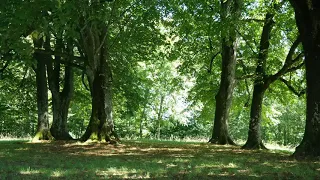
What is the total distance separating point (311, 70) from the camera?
10.9 m

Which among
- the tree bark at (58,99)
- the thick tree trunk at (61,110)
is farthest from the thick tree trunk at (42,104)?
the thick tree trunk at (61,110)

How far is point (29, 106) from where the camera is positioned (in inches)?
1196

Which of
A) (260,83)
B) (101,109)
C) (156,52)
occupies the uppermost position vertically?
(156,52)

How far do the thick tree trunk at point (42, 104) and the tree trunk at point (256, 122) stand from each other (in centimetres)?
1140

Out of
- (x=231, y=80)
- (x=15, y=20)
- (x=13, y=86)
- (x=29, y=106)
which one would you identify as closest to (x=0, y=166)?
(x=15, y=20)

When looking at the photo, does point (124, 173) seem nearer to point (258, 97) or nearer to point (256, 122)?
point (256, 122)

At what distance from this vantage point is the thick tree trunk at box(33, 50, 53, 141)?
2052 cm

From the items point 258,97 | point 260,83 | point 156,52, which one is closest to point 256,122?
point 258,97

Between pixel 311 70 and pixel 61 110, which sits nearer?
pixel 311 70

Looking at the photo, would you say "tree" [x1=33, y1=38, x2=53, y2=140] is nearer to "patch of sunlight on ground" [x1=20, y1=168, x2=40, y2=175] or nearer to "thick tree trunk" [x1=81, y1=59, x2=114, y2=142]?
"thick tree trunk" [x1=81, y1=59, x2=114, y2=142]

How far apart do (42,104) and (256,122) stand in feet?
40.3

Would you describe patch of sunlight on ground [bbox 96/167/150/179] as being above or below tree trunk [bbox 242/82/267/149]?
below

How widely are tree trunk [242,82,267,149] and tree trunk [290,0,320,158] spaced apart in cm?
643

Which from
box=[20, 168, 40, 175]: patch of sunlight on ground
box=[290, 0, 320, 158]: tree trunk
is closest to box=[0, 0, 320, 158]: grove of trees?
box=[290, 0, 320, 158]: tree trunk
